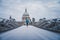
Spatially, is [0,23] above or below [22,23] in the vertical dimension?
above

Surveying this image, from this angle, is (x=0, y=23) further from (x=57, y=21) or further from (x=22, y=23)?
(x=22, y=23)

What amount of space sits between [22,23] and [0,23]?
46.6 m

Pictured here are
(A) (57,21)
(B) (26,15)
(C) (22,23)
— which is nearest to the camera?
(A) (57,21)

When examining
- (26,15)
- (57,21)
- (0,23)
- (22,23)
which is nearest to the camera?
(57,21)

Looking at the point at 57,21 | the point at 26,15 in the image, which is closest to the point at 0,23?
the point at 57,21

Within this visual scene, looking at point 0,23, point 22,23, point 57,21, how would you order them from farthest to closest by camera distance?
point 22,23 → point 0,23 → point 57,21

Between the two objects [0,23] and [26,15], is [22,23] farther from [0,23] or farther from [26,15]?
[0,23]

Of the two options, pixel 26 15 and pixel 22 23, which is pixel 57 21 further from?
pixel 26 15

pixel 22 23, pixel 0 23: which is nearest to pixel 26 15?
pixel 22 23

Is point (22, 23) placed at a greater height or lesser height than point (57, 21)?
lesser

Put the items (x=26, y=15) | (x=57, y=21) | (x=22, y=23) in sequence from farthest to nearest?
(x=26, y=15) < (x=22, y=23) < (x=57, y=21)

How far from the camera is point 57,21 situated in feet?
90.6

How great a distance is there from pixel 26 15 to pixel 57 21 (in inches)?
2228

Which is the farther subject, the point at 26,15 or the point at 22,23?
the point at 26,15
